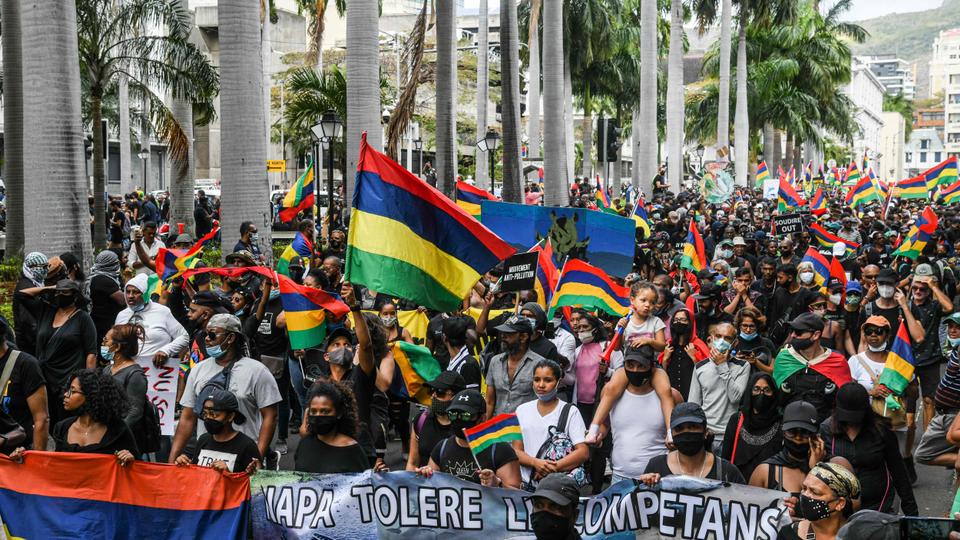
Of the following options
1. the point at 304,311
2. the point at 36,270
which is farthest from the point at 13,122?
the point at 304,311

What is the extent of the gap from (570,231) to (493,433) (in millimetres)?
6371

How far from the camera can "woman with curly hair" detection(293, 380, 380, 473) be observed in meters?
6.85

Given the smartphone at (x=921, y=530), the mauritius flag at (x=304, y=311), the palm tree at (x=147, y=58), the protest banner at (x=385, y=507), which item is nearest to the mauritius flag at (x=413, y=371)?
the mauritius flag at (x=304, y=311)

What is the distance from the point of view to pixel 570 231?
1323 cm

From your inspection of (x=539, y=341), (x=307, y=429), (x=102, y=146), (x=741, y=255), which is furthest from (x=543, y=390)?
(x=102, y=146)

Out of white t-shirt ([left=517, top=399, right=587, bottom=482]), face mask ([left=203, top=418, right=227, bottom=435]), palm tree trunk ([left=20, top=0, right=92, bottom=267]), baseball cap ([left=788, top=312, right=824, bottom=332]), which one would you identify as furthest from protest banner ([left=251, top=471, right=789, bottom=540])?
palm tree trunk ([left=20, top=0, right=92, bottom=267])

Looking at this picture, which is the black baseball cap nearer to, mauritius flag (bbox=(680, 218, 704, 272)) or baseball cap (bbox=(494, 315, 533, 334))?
baseball cap (bbox=(494, 315, 533, 334))

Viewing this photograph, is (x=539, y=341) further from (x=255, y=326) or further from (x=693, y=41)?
(x=693, y=41)

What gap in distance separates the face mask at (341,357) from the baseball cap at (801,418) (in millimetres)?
3255

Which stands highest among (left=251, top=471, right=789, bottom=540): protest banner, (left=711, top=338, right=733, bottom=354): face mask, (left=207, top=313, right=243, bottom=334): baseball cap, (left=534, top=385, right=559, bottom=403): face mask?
(left=207, top=313, right=243, bottom=334): baseball cap

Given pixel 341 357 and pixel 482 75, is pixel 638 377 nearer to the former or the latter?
pixel 341 357

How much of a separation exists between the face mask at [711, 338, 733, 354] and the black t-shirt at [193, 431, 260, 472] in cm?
323

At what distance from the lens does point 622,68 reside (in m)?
59.0

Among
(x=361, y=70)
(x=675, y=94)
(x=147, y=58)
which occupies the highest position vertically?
(x=675, y=94)
